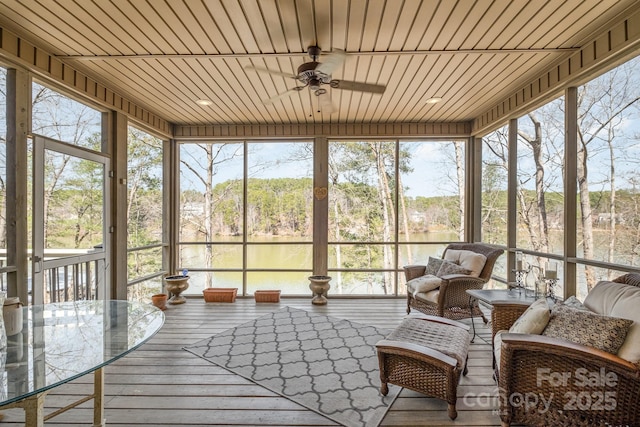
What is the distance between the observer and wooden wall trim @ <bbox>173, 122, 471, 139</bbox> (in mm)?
5297

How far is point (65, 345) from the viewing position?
163cm

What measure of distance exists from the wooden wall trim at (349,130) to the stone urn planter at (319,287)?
2.47m

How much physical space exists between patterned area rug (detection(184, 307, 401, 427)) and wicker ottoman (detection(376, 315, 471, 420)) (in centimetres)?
25

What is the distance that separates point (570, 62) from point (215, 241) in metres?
5.44

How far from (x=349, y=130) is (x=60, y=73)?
387 cm

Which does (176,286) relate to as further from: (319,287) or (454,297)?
(454,297)

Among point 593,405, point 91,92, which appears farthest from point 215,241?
point 593,405

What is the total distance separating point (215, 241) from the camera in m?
5.52

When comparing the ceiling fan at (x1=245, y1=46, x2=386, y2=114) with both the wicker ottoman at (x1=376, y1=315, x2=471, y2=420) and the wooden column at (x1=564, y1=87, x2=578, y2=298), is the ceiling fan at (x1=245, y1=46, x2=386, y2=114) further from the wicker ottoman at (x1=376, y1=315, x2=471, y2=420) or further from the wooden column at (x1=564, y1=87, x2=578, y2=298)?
the wicker ottoman at (x1=376, y1=315, x2=471, y2=420)

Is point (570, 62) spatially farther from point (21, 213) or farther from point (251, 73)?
point (21, 213)

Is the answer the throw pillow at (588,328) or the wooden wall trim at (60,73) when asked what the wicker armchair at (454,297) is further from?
the wooden wall trim at (60,73)

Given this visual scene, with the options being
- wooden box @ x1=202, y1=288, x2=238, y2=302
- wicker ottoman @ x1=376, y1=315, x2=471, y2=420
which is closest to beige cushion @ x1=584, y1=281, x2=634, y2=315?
wicker ottoman @ x1=376, y1=315, x2=471, y2=420

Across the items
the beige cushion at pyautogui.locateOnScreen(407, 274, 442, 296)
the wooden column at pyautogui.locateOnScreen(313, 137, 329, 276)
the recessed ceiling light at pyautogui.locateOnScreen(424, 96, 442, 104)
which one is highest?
the recessed ceiling light at pyautogui.locateOnScreen(424, 96, 442, 104)

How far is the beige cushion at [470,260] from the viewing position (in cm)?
386
